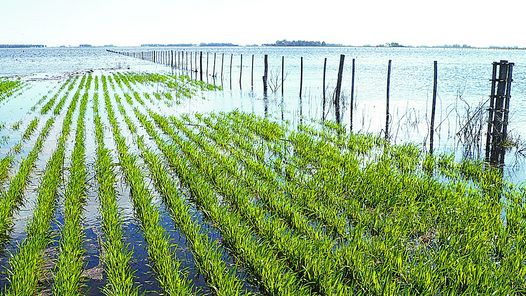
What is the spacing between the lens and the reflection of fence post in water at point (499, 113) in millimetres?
10602

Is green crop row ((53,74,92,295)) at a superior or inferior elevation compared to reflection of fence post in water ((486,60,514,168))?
inferior

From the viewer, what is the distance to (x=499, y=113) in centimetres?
1093

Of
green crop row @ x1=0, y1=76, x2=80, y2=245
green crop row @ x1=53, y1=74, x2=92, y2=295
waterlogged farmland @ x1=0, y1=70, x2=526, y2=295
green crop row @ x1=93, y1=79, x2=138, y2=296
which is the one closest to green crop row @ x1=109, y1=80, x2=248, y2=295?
waterlogged farmland @ x1=0, y1=70, x2=526, y2=295

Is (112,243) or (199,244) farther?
(112,243)

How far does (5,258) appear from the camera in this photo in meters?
5.21

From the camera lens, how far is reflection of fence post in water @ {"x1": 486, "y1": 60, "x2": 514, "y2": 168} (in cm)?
1060

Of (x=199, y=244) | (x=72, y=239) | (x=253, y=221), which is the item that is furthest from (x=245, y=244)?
(x=72, y=239)

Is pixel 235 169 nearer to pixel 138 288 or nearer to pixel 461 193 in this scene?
pixel 461 193

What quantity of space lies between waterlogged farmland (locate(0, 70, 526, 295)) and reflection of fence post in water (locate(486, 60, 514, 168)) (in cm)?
205

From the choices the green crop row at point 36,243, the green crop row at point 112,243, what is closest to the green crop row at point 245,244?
the green crop row at point 112,243

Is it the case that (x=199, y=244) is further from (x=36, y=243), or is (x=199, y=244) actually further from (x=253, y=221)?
(x=36, y=243)

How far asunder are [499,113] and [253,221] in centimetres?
755

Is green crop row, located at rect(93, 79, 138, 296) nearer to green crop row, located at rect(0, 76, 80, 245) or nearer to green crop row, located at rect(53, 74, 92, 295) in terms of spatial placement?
green crop row, located at rect(53, 74, 92, 295)

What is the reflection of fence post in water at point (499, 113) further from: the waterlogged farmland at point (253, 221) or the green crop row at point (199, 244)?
the green crop row at point (199, 244)
